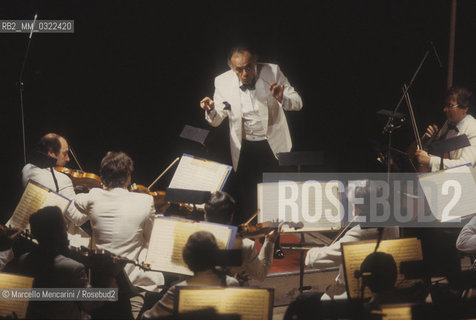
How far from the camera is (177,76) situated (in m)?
5.72

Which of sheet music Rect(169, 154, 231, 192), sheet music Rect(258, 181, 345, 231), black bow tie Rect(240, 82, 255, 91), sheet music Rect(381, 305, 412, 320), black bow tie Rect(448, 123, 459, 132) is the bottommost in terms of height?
sheet music Rect(381, 305, 412, 320)

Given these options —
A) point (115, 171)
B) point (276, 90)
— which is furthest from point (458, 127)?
point (115, 171)

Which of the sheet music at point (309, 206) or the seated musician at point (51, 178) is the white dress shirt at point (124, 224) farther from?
the sheet music at point (309, 206)

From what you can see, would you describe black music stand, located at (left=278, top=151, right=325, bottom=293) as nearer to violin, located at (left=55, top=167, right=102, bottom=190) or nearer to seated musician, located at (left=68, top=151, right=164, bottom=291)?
seated musician, located at (left=68, top=151, right=164, bottom=291)

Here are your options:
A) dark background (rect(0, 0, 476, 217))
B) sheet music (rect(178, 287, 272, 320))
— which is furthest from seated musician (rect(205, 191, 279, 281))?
dark background (rect(0, 0, 476, 217))

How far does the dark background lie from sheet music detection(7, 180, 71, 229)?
72.7 inches

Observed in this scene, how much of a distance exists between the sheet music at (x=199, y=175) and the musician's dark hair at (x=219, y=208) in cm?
65

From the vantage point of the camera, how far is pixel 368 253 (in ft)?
9.36

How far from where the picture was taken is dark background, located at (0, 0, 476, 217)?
526 cm

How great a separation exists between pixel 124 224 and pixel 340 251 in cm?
143

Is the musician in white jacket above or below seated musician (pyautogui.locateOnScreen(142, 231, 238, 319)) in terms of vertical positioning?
above

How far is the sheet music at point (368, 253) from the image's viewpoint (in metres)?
2.82

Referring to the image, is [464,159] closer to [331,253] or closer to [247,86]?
[331,253]

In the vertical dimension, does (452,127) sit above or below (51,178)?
above
